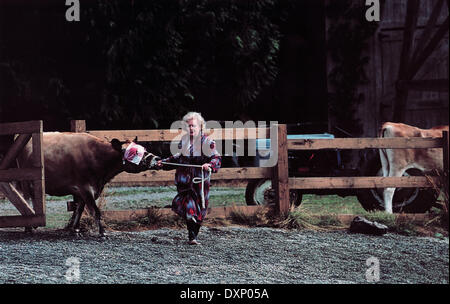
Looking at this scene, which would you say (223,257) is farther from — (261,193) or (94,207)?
(261,193)

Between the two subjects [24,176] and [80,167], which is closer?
[24,176]

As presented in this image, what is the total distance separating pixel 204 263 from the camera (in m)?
5.54

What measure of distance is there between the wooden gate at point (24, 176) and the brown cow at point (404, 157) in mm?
4414

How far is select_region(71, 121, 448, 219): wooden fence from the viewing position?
25.4 ft

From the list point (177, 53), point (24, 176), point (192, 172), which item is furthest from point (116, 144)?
point (177, 53)

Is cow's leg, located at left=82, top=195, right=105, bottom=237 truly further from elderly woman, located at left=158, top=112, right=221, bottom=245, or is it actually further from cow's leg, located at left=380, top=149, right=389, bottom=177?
cow's leg, located at left=380, top=149, right=389, bottom=177

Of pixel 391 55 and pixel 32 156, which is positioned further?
pixel 391 55

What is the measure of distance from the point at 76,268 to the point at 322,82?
993 cm

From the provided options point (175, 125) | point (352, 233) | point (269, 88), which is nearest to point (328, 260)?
point (352, 233)

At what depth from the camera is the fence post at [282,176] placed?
7730mm

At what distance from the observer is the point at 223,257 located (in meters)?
5.82

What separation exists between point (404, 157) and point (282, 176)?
183 cm

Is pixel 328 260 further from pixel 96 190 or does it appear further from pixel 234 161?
pixel 234 161

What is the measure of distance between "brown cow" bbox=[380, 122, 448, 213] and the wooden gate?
441 centimetres
